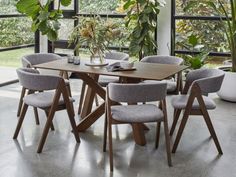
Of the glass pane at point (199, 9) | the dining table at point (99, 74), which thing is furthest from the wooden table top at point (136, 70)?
the glass pane at point (199, 9)

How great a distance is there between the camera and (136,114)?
373cm

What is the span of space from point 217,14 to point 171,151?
3618 millimetres

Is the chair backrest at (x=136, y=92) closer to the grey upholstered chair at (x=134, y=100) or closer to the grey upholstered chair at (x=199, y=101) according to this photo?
the grey upholstered chair at (x=134, y=100)

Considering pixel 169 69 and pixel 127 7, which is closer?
pixel 169 69

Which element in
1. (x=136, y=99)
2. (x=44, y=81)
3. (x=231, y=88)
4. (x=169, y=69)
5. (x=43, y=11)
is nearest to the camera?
(x=136, y=99)

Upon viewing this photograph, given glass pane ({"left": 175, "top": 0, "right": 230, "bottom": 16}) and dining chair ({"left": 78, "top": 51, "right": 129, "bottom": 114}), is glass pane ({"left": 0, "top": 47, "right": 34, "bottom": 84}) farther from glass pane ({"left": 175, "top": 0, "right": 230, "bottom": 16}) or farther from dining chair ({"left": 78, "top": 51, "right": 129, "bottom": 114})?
glass pane ({"left": 175, "top": 0, "right": 230, "bottom": 16})

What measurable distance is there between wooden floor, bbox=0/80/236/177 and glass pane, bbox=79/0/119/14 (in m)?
3.15

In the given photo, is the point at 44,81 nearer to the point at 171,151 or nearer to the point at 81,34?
the point at 81,34

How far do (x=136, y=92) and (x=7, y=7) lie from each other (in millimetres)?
4526

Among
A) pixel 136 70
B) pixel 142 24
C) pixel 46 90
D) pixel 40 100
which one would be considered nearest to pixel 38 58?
pixel 40 100

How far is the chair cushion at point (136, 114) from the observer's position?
12.0ft

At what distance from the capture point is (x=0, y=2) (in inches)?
277

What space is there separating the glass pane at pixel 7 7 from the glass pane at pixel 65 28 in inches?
40.1

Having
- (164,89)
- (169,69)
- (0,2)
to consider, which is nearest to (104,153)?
(164,89)
